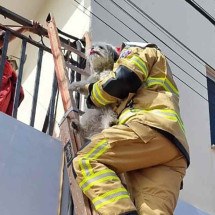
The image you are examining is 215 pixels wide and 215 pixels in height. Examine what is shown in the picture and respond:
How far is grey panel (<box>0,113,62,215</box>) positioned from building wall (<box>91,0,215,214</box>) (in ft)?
5.49

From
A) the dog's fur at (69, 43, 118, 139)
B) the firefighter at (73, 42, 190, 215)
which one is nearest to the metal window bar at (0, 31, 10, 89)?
the dog's fur at (69, 43, 118, 139)

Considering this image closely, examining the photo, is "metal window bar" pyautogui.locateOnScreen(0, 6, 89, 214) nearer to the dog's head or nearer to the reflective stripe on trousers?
the dog's head

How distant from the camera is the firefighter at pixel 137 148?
322 centimetres

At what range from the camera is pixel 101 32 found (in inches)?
221

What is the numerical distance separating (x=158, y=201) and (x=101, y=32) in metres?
2.66

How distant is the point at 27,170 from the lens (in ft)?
12.8

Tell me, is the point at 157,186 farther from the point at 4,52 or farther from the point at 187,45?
the point at 187,45

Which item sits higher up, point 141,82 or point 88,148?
point 141,82

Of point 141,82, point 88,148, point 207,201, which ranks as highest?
point 141,82

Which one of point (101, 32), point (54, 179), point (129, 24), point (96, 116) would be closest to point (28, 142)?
point (54, 179)

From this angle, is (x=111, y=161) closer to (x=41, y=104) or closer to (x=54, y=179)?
(x=54, y=179)

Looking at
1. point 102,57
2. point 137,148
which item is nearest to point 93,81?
point 102,57

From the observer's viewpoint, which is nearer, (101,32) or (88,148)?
(88,148)

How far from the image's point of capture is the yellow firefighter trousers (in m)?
3.22
